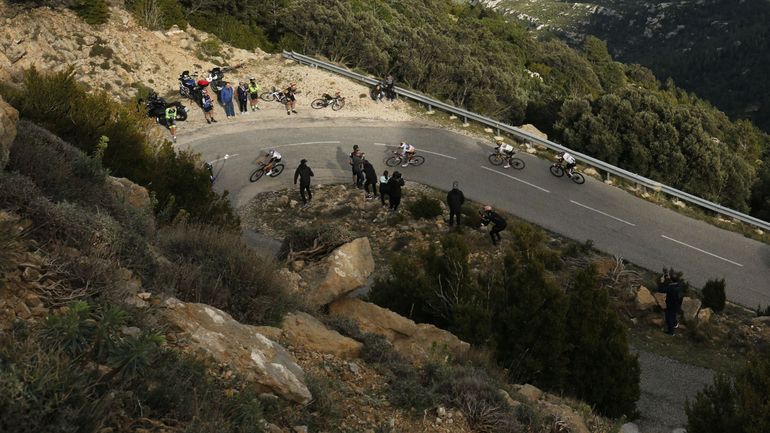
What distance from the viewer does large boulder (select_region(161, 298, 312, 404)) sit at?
17.3 ft

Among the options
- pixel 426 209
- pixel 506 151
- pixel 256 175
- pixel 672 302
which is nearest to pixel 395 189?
pixel 426 209

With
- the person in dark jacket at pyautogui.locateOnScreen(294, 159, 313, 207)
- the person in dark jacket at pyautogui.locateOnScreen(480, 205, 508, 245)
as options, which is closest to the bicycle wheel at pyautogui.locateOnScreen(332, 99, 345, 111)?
the person in dark jacket at pyautogui.locateOnScreen(294, 159, 313, 207)

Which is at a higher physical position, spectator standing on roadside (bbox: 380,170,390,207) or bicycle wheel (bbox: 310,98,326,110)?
bicycle wheel (bbox: 310,98,326,110)

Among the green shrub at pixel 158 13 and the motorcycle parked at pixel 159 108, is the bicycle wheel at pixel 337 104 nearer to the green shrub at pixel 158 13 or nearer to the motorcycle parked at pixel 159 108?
the motorcycle parked at pixel 159 108

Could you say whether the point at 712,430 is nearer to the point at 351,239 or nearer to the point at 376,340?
the point at 376,340

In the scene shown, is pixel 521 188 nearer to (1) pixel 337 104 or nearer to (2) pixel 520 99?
(1) pixel 337 104

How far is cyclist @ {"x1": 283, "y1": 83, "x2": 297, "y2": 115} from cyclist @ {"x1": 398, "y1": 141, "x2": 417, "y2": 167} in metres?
5.83

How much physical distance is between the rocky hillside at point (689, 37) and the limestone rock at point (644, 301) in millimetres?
76968

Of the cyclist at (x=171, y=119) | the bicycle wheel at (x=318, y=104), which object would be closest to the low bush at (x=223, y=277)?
the cyclist at (x=171, y=119)

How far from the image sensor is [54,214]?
18.8 feet

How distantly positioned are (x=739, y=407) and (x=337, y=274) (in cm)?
618

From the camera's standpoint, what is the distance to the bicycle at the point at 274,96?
25.1m

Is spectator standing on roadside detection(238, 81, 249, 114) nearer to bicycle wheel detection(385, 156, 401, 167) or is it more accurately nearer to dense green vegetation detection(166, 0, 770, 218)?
dense green vegetation detection(166, 0, 770, 218)

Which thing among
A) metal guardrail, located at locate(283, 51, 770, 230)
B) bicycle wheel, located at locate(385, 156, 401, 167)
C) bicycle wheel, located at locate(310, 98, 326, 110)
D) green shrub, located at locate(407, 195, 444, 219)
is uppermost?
metal guardrail, located at locate(283, 51, 770, 230)
